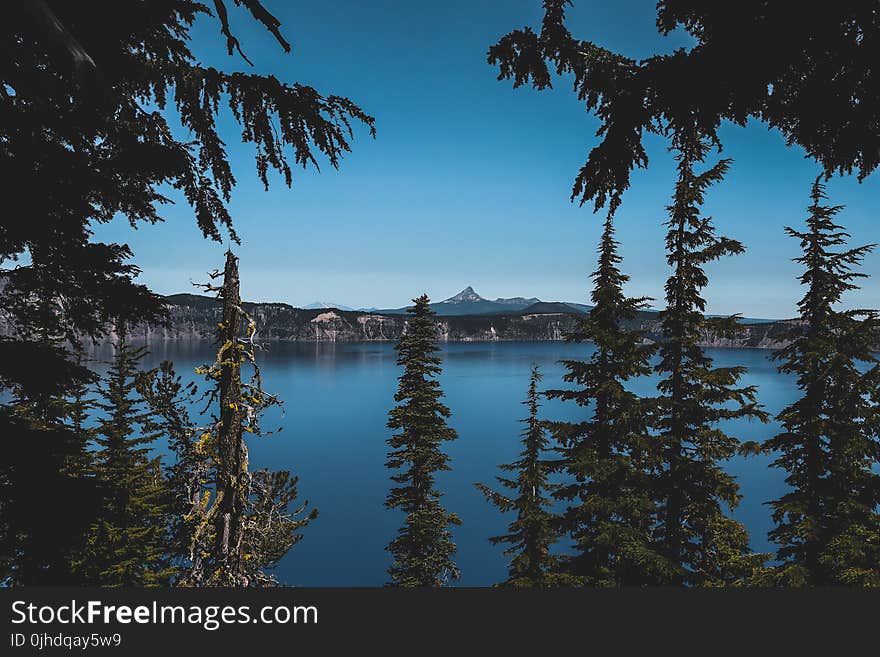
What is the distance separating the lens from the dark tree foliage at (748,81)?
6.85 feet

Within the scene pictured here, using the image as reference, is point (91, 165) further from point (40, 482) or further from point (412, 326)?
point (412, 326)

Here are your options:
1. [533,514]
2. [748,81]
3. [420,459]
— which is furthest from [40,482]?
[420,459]

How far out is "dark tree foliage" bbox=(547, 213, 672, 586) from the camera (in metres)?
12.7

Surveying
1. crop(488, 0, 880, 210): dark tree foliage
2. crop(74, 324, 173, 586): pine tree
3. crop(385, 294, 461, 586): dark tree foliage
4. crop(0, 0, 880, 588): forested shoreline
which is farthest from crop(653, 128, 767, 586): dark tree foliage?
crop(74, 324, 173, 586): pine tree

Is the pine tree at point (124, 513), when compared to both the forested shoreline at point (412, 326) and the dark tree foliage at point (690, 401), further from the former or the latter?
the dark tree foliage at point (690, 401)

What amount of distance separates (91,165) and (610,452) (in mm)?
14101

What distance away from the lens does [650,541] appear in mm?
13117

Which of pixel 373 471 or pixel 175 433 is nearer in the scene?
pixel 175 433

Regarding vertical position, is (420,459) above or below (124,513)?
below

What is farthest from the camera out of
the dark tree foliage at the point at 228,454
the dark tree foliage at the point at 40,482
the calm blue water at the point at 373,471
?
the calm blue water at the point at 373,471

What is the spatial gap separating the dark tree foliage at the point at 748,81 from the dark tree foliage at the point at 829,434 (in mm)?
11392

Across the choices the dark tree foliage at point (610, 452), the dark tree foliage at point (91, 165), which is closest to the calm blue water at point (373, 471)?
the dark tree foliage at point (610, 452)

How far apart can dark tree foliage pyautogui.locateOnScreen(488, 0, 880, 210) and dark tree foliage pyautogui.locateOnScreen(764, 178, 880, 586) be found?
11392 millimetres

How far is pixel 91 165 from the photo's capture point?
4.62m
